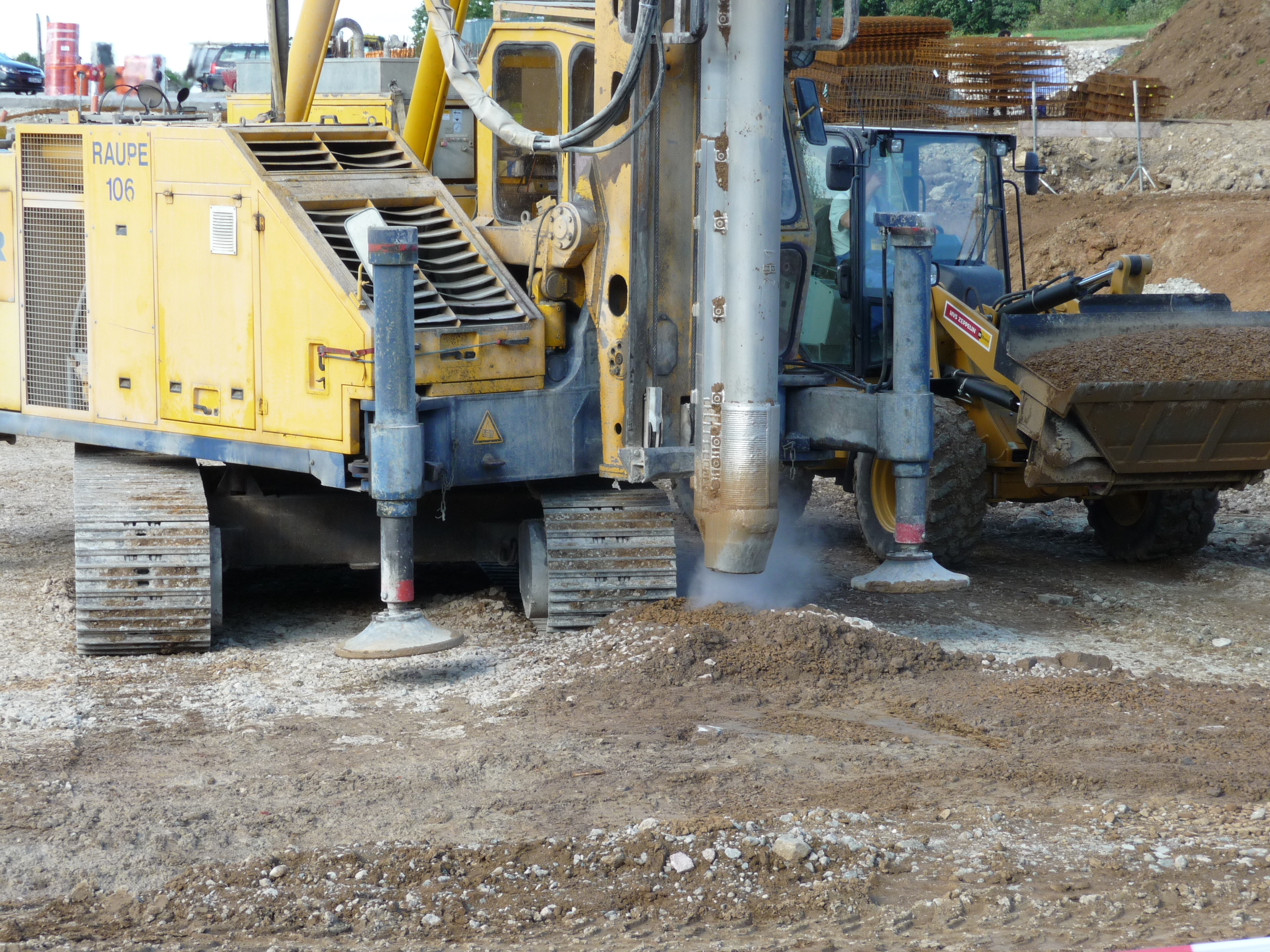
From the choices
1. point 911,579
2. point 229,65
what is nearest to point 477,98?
point 911,579

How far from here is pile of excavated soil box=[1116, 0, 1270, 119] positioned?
1088 inches

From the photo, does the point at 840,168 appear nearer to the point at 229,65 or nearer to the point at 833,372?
the point at 833,372

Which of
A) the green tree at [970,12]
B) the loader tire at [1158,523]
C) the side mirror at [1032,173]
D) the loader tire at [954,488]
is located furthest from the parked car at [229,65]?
the green tree at [970,12]

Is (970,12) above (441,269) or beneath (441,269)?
above

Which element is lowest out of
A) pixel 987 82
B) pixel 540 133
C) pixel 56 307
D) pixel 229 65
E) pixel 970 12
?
pixel 56 307

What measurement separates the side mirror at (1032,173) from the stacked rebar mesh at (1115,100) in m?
17.3

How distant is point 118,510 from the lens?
7.17 m

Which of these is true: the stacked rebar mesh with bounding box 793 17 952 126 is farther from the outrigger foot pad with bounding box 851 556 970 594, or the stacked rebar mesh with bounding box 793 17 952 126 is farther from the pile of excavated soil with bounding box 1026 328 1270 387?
the outrigger foot pad with bounding box 851 556 970 594

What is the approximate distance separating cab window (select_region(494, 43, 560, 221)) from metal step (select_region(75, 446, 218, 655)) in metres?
2.12

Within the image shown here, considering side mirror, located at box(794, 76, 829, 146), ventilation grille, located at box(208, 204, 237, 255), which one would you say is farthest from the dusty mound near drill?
ventilation grille, located at box(208, 204, 237, 255)

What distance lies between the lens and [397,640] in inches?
257

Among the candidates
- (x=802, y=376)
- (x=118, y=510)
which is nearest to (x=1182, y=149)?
(x=802, y=376)

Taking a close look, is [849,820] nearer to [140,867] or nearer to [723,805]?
[723,805]

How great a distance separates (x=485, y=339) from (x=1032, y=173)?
4.61 m
